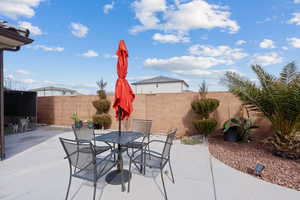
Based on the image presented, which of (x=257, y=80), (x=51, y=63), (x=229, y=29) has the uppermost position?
(x=229, y=29)

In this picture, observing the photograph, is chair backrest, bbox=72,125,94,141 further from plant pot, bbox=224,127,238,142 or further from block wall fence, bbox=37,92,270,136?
plant pot, bbox=224,127,238,142

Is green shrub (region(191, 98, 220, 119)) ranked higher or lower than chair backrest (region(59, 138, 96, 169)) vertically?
higher

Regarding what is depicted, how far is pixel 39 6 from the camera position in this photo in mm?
5074

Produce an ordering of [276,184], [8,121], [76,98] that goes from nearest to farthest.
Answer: [276,184] → [8,121] → [76,98]

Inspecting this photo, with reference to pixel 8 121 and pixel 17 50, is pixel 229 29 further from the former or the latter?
pixel 8 121

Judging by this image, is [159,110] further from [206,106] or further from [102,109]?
[102,109]

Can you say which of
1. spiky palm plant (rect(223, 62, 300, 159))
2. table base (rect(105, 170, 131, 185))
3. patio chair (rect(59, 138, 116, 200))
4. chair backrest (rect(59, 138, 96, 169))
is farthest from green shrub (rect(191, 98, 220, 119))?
chair backrest (rect(59, 138, 96, 169))

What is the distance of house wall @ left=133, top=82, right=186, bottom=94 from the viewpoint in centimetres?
1479

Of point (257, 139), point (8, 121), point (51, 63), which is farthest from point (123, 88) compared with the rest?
point (51, 63)

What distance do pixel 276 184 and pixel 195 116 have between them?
10.8 ft

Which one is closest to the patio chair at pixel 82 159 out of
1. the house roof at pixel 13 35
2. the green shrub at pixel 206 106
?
the house roof at pixel 13 35

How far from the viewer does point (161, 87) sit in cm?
1527

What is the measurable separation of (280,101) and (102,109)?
6.61m

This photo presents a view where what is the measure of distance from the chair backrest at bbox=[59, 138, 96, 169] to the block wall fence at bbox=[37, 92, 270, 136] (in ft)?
14.7
